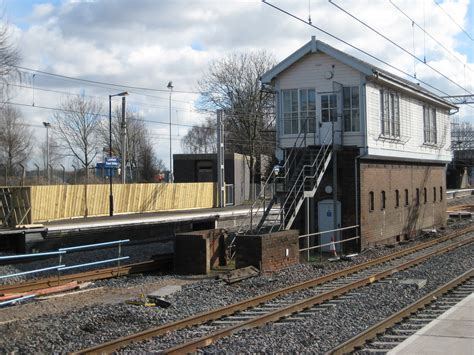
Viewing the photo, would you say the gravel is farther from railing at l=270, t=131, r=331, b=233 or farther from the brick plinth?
railing at l=270, t=131, r=331, b=233

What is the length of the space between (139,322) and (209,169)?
44.6m

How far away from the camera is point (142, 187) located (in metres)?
39.2

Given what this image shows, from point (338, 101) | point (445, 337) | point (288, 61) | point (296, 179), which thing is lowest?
point (445, 337)

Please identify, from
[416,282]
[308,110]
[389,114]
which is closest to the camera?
[416,282]

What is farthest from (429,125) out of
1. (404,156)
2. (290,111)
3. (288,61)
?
(288,61)

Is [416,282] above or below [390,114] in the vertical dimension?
below

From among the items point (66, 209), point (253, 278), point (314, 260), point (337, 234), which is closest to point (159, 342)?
point (253, 278)

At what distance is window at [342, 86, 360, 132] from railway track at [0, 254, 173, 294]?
29.1ft

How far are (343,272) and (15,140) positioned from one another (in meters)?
59.7

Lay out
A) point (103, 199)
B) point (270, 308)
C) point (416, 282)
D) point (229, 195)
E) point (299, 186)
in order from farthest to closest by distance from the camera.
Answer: point (229, 195), point (103, 199), point (299, 186), point (416, 282), point (270, 308)

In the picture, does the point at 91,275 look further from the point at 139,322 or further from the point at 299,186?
the point at 299,186

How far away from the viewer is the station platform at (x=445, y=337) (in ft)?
24.5

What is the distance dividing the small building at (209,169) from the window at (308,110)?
2877 cm

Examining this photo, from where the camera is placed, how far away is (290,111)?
76.3 feet
